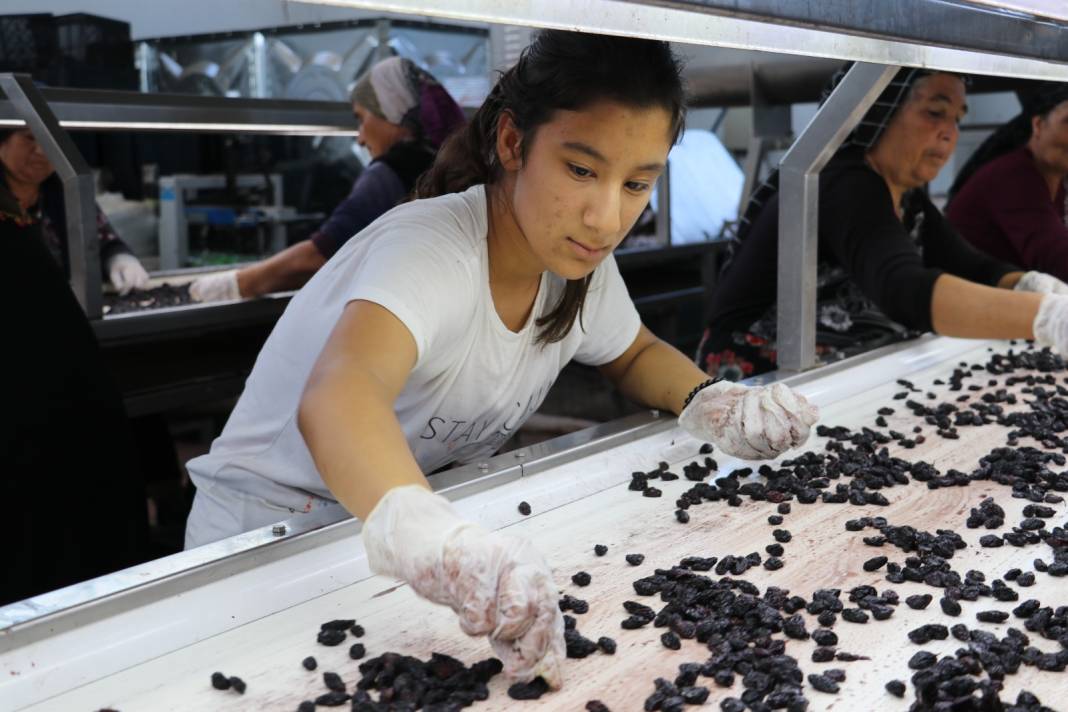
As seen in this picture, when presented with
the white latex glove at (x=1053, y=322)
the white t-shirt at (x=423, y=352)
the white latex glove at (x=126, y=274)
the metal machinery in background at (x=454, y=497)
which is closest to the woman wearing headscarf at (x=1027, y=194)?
the white latex glove at (x=1053, y=322)

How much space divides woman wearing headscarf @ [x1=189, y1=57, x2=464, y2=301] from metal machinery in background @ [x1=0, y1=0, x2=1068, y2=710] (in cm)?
207

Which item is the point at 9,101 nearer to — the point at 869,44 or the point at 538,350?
the point at 538,350

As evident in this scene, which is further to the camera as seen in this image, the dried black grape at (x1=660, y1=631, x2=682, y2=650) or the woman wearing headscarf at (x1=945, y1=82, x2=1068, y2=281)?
the woman wearing headscarf at (x1=945, y1=82, x2=1068, y2=281)

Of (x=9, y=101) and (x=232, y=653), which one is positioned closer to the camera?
(x=232, y=653)

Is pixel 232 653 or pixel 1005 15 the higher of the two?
pixel 1005 15

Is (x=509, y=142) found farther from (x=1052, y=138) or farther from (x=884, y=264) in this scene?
(x=1052, y=138)

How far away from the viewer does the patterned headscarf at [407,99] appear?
360 cm

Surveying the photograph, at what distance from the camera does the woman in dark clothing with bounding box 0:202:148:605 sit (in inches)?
80.4

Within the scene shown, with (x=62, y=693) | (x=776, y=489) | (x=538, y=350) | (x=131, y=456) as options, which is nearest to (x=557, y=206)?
(x=538, y=350)

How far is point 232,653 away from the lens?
3.61 feet

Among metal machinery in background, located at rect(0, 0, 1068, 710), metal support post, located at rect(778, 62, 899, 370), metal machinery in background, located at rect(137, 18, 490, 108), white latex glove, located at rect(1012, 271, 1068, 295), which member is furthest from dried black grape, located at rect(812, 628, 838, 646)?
metal machinery in background, located at rect(137, 18, 490, 108)

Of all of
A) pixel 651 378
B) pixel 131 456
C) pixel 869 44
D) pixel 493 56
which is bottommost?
pixel 131 456

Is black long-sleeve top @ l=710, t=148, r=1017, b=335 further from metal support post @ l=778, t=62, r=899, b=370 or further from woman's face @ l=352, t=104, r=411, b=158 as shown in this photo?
woman's face @ l=352, t=104, r=411, b=158

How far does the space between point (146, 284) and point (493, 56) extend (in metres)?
5.04
